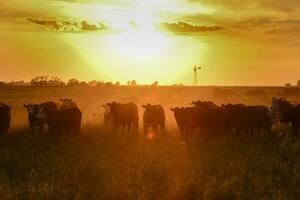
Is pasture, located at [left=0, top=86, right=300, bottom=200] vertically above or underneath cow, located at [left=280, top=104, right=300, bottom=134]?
underneath

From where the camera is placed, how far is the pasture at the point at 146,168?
1170 centimetres

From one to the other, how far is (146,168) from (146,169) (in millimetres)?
80

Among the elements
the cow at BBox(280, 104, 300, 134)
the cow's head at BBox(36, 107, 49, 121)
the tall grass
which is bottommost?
the tall grass

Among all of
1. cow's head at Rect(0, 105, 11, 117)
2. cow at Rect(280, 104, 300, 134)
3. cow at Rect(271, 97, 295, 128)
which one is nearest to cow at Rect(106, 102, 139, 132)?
cow's head at Rect(0, 105, 11, 117)

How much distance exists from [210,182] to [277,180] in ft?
6.14

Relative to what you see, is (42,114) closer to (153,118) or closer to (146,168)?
(153,118)

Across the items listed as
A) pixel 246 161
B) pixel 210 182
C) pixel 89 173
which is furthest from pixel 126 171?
pixel 246 161

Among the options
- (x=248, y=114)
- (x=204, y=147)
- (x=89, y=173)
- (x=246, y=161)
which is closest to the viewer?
(x=89, y=173)

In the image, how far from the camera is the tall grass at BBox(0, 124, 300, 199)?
11.7 metres

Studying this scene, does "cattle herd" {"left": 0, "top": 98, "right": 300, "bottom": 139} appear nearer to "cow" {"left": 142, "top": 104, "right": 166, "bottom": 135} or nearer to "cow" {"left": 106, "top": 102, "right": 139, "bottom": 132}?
"cow" {"left": 142, "top": 104, "right": 166, "bottom": 135}

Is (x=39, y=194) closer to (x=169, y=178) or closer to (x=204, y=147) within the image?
(x=169, y=178)

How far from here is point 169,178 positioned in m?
13.2

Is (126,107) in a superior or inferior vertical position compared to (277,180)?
superior

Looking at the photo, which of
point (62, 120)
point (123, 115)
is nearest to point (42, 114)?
point (62, 120)
